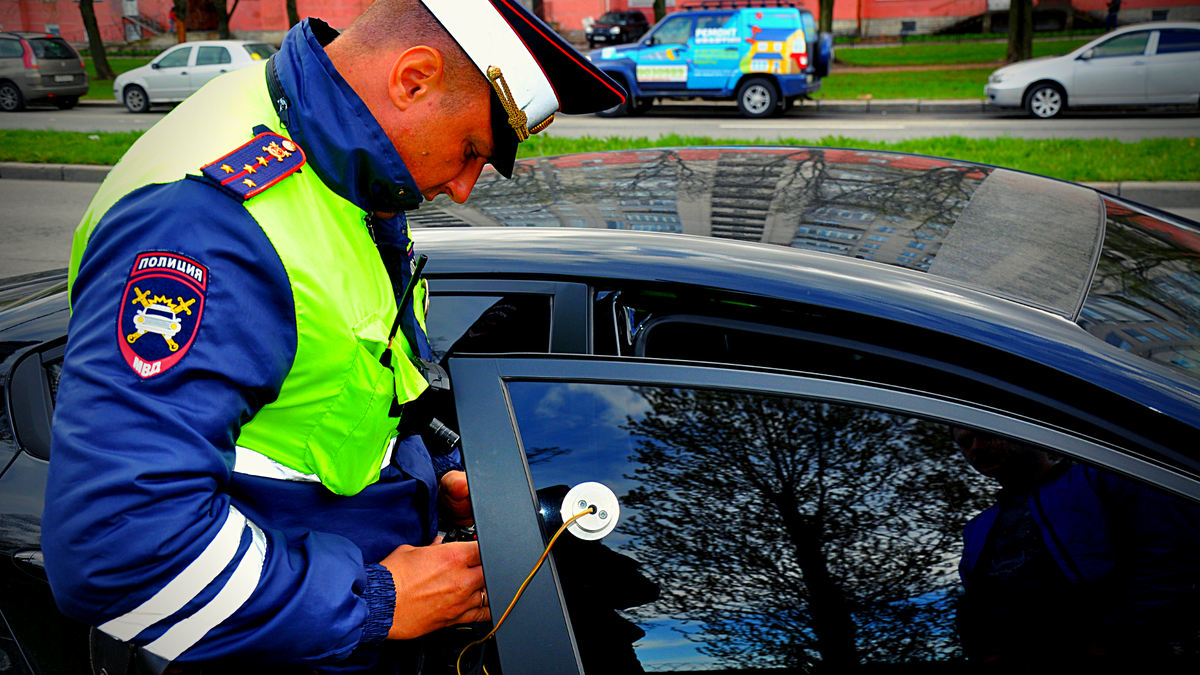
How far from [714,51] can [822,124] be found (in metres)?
2.82

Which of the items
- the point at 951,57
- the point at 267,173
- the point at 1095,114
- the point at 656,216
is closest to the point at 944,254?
the point at 656,216

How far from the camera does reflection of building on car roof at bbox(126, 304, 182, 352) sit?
3.06 feet

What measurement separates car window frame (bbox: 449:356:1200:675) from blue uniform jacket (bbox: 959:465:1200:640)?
0.09 feet

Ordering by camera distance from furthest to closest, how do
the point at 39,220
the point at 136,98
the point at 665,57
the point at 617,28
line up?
the point at 617,28, the point at 136,98, the point at 665,57, the point at 39,220

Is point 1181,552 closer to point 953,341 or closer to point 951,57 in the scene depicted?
point 953,341

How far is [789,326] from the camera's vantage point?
1.51 m

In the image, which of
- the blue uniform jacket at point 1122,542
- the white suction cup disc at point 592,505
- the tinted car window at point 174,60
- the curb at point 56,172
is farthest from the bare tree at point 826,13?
the white suction cup disc at point 592,505

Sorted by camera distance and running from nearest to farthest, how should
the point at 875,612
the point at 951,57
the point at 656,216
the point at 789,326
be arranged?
the point at 875,612
the point at 789,326
the point at 656,216
the point at 951,57

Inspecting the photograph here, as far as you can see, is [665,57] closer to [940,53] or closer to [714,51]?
[714,51]

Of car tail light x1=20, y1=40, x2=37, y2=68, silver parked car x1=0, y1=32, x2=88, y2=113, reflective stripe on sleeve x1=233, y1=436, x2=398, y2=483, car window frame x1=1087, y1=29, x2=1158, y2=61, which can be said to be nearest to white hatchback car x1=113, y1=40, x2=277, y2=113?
silver parked car x1=0, y1=32, x2=88, y2=113

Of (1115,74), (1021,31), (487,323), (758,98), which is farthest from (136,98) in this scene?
(1021,31)

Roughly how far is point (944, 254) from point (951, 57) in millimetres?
24061

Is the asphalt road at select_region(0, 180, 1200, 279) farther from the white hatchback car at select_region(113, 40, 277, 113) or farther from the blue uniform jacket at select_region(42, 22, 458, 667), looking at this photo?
the white hatchback car at select_region(113, 40, 277, 113)

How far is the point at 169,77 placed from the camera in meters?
15.9
